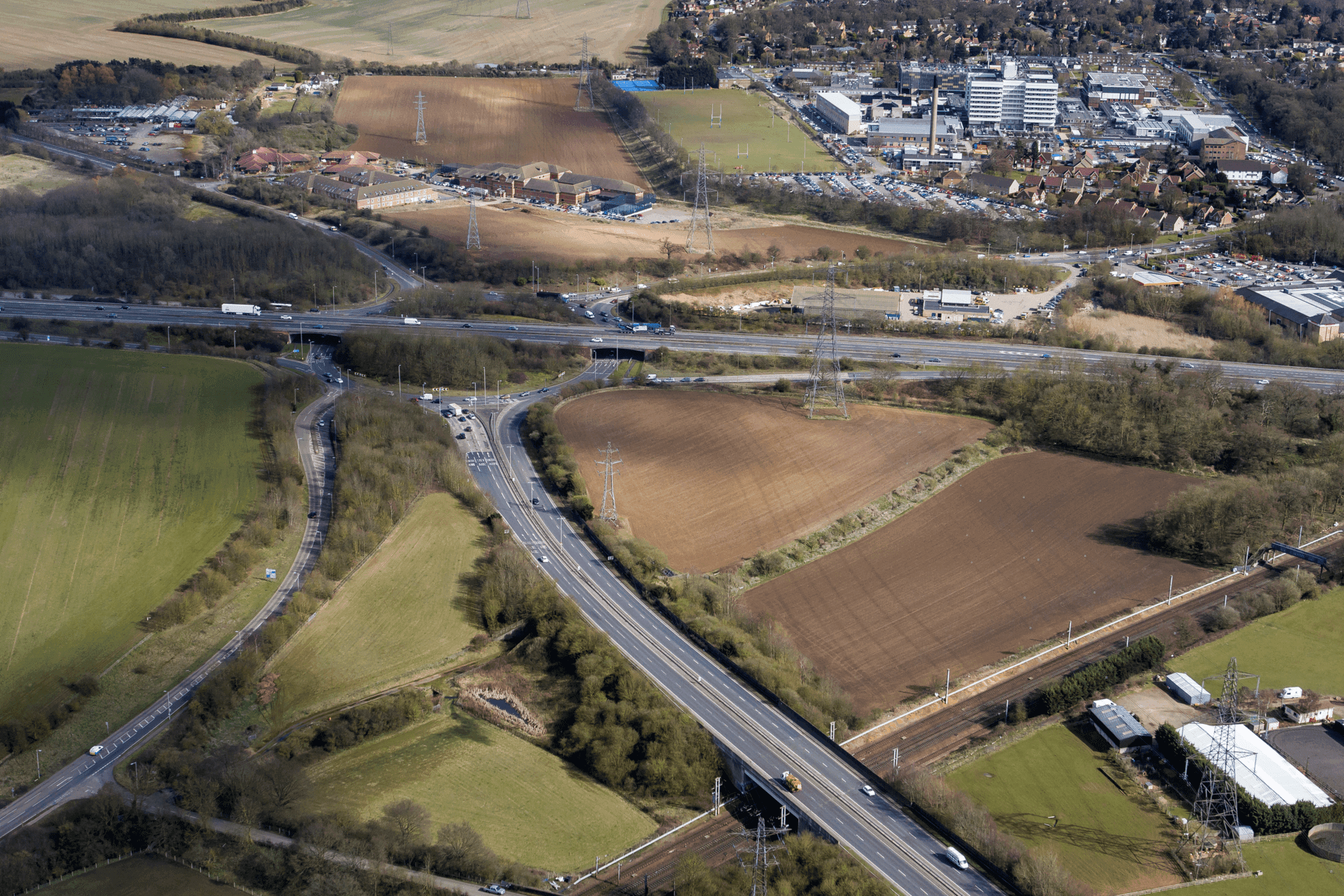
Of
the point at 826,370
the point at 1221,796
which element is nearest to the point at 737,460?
the point at 826,370

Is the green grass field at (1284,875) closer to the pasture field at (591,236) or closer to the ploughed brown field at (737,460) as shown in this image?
the ploughed brown field at (737,460)

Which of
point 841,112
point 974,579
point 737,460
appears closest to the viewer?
point 974,579

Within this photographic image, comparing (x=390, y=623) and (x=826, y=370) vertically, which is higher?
(x=826, y=370)

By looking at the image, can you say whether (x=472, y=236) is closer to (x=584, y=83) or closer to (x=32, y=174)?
(x=32, y=174)

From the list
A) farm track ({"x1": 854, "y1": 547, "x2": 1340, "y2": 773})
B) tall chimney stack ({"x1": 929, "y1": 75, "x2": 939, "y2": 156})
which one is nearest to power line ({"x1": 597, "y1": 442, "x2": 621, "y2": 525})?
farm track ({"x1": 854, "y1": 547, "x2": 1340, "y2": 773})

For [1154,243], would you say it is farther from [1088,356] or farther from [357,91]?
[357,91]

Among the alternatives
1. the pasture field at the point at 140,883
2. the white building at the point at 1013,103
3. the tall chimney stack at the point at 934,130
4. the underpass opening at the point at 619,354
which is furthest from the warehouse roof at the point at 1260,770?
the white building at the point at 1013,103

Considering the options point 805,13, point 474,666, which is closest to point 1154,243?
point 474,666
